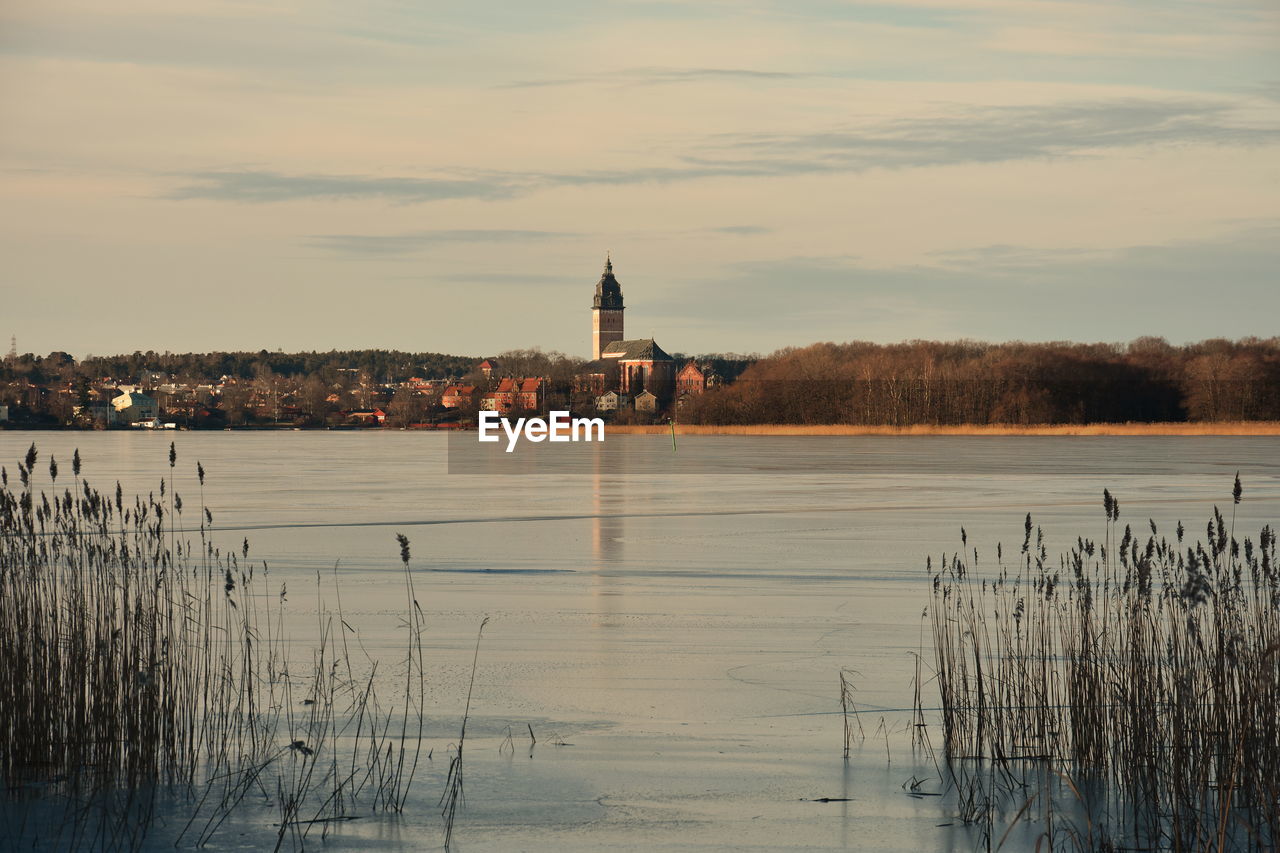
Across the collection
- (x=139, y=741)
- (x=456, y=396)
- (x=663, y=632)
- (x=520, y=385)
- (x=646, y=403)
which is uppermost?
(x=520, y=385)

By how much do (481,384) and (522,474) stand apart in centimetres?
10088

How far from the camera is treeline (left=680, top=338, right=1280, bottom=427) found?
85875mm

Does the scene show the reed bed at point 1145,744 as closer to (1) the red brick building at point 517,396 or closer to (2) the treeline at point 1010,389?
(2) the treeline at point 1010,389

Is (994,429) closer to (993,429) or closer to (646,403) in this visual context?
(993,429)

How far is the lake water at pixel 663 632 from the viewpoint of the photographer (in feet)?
17.3

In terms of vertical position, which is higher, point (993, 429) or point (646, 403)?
point (646, 403)

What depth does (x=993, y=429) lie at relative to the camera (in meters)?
77.0

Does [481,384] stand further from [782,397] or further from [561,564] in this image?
[561,564]

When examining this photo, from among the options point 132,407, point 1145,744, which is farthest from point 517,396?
point 1145,744

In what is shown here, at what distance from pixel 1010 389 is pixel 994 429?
11.1 metres

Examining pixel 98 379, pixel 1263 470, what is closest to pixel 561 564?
pixel 1263 470

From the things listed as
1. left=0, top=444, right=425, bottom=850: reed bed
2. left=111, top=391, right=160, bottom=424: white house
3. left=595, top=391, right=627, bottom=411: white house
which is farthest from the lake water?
left=595, top=391, right=627, bottom=411: white house

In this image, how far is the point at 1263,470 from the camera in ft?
109

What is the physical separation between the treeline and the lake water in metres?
62.0
